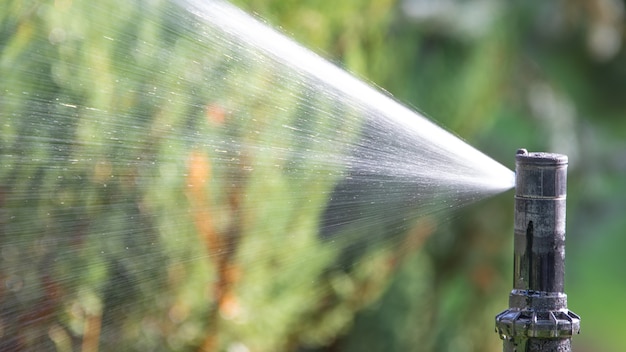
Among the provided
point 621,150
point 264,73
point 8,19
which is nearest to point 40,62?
point 8,19

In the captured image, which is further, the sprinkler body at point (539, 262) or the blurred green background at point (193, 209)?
the blurred green background at point (193, 209)

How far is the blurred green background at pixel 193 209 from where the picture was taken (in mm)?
2195

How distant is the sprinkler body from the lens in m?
1.51

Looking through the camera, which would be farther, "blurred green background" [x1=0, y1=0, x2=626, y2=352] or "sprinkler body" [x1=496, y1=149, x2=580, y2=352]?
"blurred green background" [x1=0, y1=0, x2=626, y2=352]

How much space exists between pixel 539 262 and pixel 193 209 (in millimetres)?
1297

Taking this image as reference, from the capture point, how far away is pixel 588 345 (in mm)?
7188

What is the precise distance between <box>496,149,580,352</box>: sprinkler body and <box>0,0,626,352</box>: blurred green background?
3.86 ft

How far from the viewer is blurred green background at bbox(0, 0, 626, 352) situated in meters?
2.20

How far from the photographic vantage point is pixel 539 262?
153 centimetres

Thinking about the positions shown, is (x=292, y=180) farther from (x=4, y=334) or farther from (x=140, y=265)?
(x=4, y=334)

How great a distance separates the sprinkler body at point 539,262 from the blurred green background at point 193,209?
1175mm

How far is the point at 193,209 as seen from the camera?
2.58 meters

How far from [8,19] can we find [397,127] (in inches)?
38.7

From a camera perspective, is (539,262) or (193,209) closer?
(539,262)
